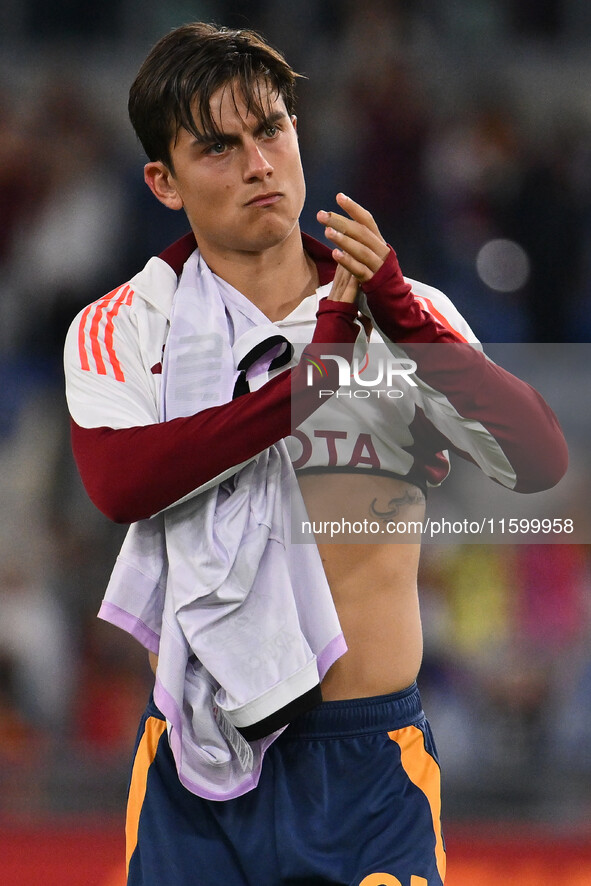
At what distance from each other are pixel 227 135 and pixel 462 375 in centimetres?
45

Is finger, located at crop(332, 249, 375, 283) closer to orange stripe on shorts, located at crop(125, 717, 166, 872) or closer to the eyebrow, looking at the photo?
the eyebrow

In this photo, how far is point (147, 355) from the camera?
53.5 inches

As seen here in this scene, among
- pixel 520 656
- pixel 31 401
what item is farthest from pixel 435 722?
pixel 31 401

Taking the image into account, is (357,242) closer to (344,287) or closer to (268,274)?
(344,287)

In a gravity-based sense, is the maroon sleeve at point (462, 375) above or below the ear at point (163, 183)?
below

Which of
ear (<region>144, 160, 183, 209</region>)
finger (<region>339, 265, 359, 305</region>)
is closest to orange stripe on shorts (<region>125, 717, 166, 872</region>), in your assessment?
finger (<region>339, 265, 359, 305</region>)

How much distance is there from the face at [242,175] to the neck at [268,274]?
2 cm

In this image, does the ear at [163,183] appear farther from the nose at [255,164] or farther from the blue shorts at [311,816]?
the blue shorts at [311,816]

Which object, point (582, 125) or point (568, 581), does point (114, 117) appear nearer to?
point (582, 125)

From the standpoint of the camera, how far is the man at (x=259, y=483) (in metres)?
1.22

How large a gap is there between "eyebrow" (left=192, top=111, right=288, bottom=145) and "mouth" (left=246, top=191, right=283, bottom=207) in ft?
0.26

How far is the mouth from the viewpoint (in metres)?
1.36

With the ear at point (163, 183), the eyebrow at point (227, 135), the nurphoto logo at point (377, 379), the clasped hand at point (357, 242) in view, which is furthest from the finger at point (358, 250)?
the ear at point (163, 183)

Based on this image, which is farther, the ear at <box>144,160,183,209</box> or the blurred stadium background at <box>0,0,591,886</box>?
the blurred stadium background at <box>0,0,591,886</box>
